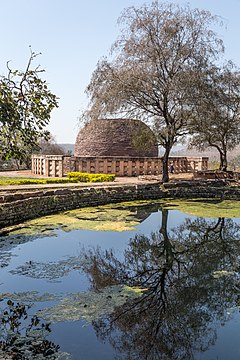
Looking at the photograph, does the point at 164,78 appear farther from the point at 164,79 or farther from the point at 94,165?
the point at 94,165

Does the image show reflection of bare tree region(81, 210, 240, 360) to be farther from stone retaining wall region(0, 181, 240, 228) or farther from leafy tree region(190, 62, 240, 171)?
leafy tree region(190, 62, 240, 171)

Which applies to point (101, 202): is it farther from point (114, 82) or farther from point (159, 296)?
point (159, 296)

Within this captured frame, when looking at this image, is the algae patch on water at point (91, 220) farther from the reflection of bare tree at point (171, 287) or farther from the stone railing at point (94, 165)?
the stone railing at point (94, 165)

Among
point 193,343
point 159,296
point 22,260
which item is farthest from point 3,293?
point 193,343

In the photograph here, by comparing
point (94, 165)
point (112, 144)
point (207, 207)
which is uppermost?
point (112, 144)

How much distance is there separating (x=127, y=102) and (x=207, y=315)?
48.0ft

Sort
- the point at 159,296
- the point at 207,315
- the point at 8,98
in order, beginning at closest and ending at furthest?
the point at 8,98 < the point at 207,315 < the point at 159,296

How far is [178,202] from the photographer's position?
635 inches

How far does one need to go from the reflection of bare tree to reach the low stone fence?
415 cm

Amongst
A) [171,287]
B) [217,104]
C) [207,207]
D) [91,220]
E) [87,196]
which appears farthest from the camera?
[217,104]

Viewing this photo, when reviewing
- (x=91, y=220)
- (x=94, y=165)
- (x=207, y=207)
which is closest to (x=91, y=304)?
(x=91, y=220)

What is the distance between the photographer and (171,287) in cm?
600

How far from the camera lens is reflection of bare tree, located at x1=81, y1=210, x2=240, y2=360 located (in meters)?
4.37

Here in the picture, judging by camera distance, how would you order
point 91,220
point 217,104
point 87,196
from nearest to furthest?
point 91,220
point 87,196
point 217,104
